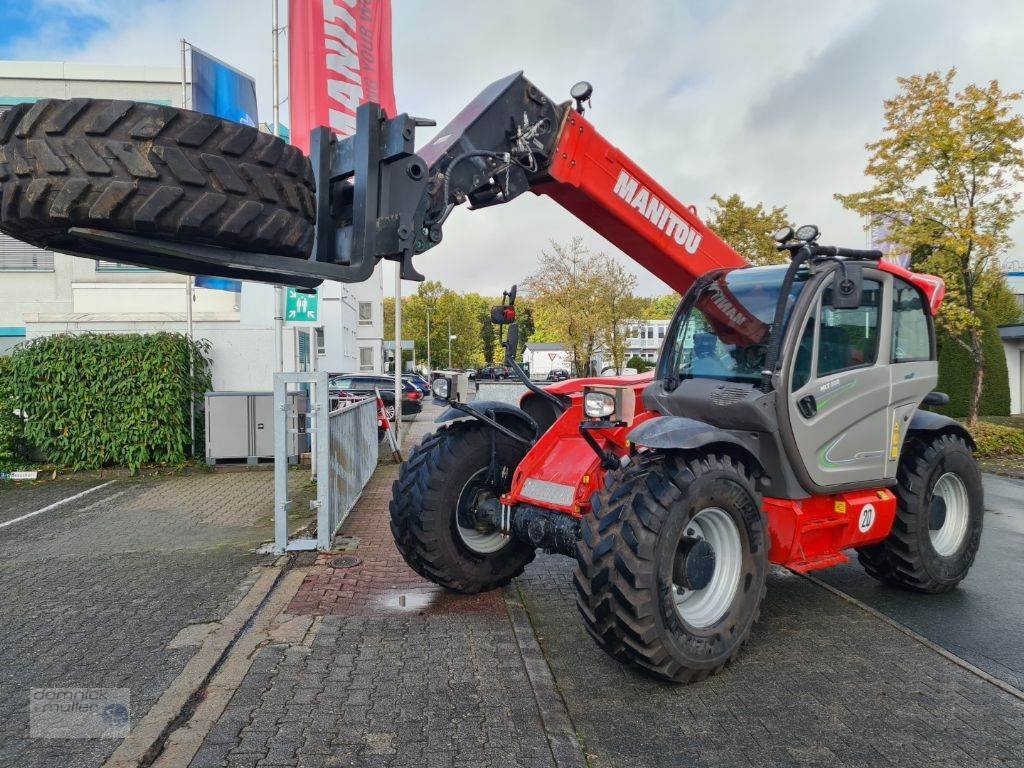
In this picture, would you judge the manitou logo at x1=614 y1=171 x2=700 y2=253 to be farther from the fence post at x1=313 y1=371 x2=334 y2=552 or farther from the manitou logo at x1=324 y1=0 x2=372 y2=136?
the manitou logo at x1=324 y1=0 x2=372 y2=136

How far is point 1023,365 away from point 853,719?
25005mm

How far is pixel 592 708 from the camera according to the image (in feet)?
11.8

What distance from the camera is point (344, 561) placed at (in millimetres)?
6332

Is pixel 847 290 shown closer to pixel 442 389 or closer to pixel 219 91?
pixel 442 389

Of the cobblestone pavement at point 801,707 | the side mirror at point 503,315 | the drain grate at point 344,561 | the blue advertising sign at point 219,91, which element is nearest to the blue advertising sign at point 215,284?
the blue advertising sign at point 219,91

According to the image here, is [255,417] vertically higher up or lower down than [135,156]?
lower down

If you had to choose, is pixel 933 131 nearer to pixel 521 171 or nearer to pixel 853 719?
pixel 521 171

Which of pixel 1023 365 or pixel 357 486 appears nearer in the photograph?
pixel 357 486

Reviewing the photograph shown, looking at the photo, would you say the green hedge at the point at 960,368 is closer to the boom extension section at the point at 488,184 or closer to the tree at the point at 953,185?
the tree at the point at 953,185

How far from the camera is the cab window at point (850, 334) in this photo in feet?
15.2

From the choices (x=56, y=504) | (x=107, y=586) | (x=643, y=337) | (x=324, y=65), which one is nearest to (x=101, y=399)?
(x=56, y=504)

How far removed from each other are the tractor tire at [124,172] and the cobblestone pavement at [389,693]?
2.22m

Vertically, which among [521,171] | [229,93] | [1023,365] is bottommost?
[1023,365]

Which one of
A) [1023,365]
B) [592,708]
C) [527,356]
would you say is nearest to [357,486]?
[592,708]
